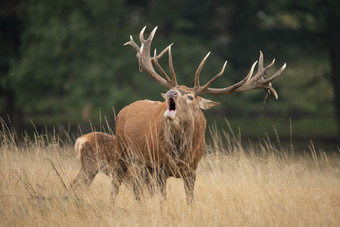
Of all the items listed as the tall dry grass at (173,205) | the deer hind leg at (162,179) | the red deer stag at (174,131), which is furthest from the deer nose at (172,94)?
the tall dry grass at (173,205)

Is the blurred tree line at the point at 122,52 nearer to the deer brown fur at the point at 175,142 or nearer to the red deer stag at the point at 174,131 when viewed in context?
the red deer stag at the point at 174,131

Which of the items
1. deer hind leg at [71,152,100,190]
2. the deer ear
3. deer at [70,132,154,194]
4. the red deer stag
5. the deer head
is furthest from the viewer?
deer at [70,132,154,194]

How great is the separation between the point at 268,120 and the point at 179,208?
19810 mm

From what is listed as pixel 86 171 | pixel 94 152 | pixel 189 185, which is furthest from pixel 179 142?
pixel 94 152

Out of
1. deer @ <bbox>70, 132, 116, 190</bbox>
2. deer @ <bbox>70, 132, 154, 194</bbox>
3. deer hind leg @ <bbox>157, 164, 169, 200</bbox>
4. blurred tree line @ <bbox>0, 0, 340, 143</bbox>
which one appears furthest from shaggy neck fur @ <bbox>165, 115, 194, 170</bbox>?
blurred tree line @ <bbox>0, 0, 340, 143</bbox>

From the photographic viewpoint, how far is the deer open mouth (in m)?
5.20

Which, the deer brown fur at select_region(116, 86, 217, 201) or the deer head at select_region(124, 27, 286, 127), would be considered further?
the deer brown fur at select_region(116, 86, 217, 201)

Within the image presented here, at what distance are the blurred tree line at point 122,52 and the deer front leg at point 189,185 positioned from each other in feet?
32.7

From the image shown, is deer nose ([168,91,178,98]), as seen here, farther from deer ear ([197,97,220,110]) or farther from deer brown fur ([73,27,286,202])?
deer ear ([197,97,220,110])

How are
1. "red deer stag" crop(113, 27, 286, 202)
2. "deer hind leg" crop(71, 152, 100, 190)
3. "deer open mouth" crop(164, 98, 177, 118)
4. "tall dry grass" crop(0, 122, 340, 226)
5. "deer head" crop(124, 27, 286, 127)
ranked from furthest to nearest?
"deer hind leg" crop(71, 152, 100, 190), "red deer stag" crop(113, 27, 286, 202), "deer head" crop(124, 27, 286, 127), "deer open mouth" crop(164, 98, 177, 118), "tall dry grass" crop(0, 122, 340, 226)

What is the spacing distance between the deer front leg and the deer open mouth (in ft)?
2.47

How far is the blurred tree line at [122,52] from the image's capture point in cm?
1574

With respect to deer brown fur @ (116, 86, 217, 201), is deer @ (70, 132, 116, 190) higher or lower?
lower

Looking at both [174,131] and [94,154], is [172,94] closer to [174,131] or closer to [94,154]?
[174,131]
